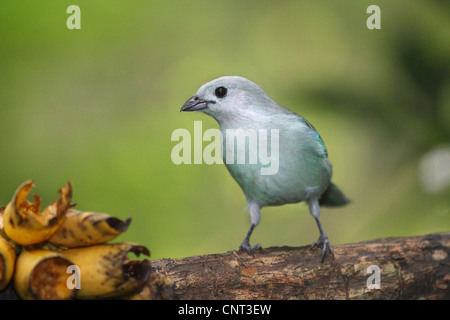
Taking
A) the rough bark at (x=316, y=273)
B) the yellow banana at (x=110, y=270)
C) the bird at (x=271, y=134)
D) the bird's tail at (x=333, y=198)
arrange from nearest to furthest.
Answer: the yellow banana at (x=110, y=270)
the rough bark at (x=316, y=273)
the bird at (x=271, y=134)
the bird's tail at (x=333, y=198)

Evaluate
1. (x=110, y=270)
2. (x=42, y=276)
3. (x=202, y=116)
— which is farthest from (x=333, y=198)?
(x=42, y=276)

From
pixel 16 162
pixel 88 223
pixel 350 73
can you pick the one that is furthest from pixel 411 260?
pixel 16 162

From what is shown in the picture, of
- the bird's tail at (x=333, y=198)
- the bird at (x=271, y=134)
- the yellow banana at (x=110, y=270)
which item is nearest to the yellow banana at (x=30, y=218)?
the yellow banana at (x=110, y=270)

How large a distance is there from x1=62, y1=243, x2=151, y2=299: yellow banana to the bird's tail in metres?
1.89

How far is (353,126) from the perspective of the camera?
12.1 feet

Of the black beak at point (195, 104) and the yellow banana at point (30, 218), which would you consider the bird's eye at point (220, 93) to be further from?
the yellow banana at point (30, 218)

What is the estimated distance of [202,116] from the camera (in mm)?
4531

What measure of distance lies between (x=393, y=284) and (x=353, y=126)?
1606mm

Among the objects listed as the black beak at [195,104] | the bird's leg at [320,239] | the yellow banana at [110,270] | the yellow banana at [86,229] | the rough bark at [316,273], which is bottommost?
the rough bark at [316,273]

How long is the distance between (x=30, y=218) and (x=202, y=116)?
3.02 meters

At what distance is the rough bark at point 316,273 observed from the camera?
2.20m

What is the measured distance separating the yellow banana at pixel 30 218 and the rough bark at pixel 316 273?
0.65 meters
